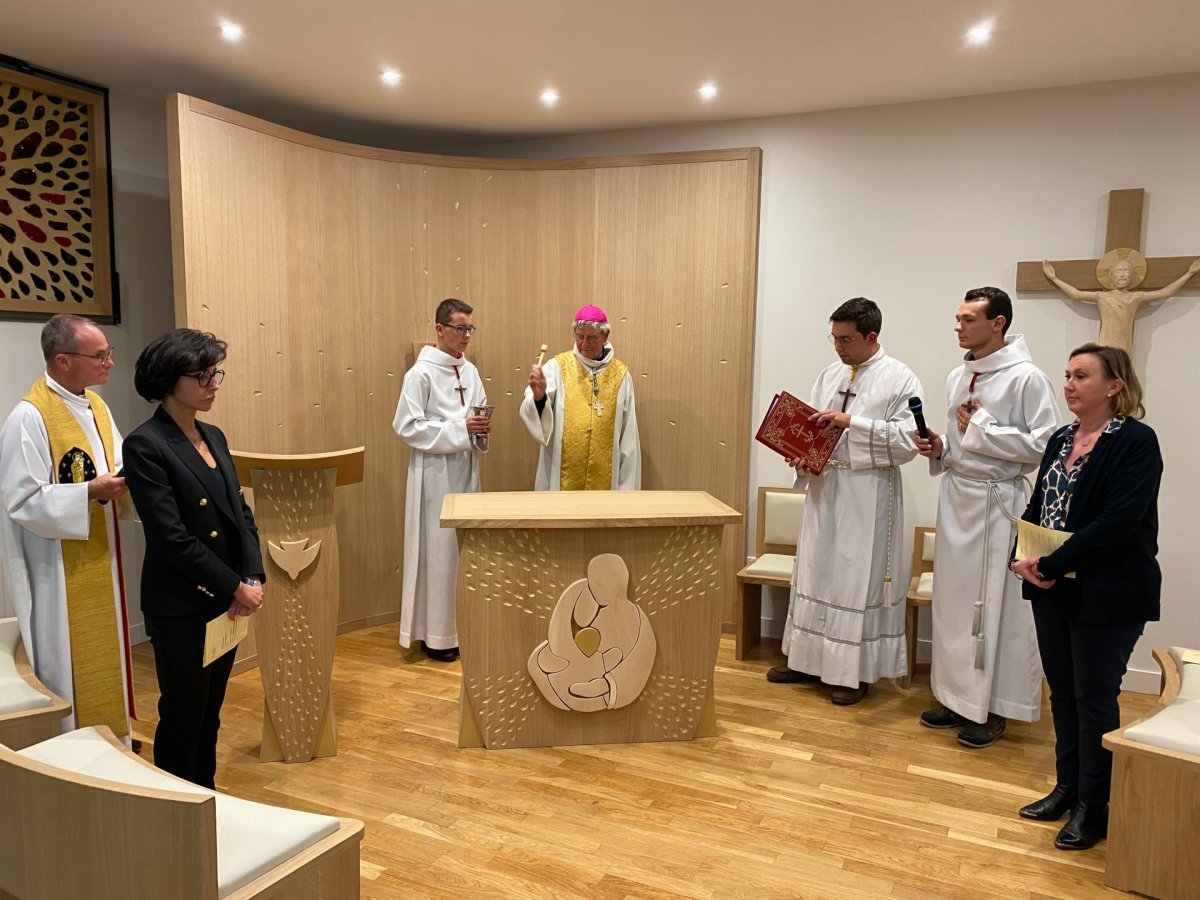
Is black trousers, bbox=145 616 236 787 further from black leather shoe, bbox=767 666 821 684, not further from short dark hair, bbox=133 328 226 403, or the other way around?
black leather shoe, bbox=767 666 821 684

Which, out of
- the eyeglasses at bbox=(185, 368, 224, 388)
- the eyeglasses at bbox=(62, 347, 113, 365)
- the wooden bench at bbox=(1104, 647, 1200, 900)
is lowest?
the wooden bench at bbox=(1104, 647, 1200, 900)

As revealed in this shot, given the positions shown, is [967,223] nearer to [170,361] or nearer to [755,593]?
[755,593]

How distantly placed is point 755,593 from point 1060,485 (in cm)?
207

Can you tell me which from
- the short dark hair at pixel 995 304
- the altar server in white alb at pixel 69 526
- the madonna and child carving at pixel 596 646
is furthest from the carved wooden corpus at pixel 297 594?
the short dark hair at pixel 995 304

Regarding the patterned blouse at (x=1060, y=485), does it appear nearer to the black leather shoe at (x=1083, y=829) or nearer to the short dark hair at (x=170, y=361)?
the black leather shoe at (x=1083, y=829)

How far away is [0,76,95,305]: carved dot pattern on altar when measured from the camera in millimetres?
3965

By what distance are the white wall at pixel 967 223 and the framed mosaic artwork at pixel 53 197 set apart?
265 cm

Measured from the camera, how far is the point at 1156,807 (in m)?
2.45

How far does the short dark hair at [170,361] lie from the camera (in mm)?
2361

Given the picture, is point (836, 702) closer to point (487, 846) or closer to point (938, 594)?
point (938, 594)

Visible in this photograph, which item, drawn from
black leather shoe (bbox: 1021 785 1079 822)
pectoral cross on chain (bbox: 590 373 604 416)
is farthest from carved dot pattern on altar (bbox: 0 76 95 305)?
black leather shoe (bbox: 1021 785 1079 822)

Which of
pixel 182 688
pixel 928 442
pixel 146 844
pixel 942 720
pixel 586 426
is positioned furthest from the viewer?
pixel 586 426

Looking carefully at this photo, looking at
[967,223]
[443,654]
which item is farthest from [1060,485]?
[443,654]

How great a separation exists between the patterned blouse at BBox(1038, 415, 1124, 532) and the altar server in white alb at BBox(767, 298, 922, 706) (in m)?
0.88
